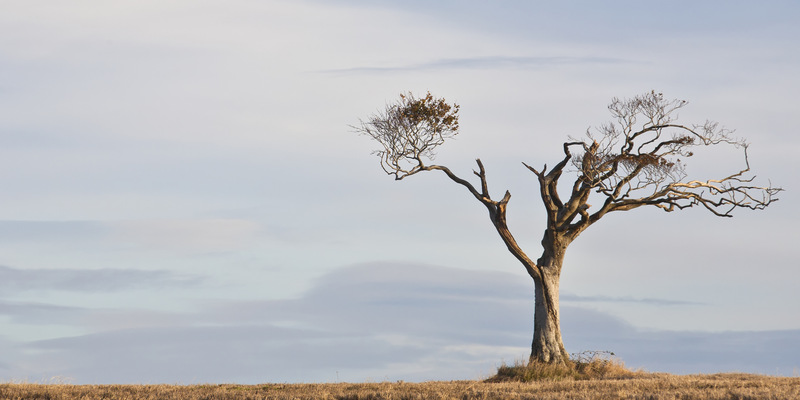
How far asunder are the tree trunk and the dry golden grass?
6.18 meters

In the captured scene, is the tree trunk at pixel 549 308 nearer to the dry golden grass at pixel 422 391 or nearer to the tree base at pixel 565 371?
the tree base at pixel 565 371

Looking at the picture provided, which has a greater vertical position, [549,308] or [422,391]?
[549,308]

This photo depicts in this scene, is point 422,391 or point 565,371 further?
point 565,371

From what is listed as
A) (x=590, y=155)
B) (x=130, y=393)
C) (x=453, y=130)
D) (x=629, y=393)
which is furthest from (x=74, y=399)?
(x=590, y=155)

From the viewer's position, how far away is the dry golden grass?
17695mm

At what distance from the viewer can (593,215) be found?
29.2 meters

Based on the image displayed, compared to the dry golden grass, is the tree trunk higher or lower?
higher

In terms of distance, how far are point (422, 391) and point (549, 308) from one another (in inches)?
400

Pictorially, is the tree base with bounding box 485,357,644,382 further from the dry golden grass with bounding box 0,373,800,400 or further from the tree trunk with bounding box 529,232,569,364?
the dry golden grass with bounding box 0,373,800,400

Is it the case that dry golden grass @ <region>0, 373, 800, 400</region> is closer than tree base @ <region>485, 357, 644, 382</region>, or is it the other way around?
dry golden grass @ <region>0, 373, 800, 400</region>

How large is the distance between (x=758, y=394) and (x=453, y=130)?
16.0 m

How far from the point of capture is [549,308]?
28359 millimetres

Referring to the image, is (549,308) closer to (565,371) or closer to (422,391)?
(565,371)

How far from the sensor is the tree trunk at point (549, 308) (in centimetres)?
2797
